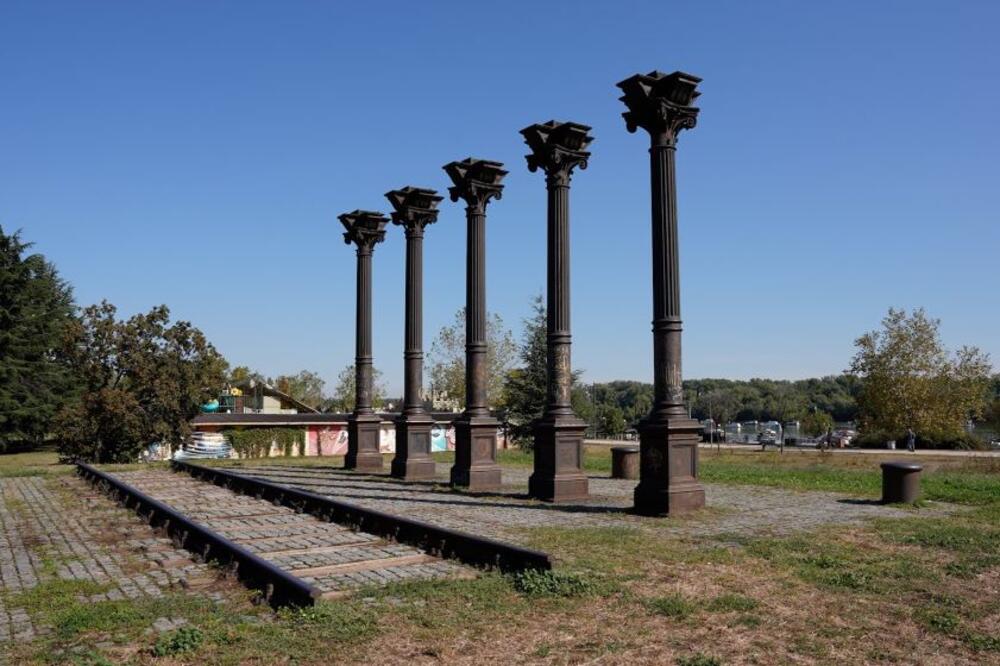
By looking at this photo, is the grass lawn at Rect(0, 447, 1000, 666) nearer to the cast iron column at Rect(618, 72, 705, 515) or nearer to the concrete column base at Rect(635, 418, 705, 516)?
the concrete column base at Rect(635, 418, 705, 516)

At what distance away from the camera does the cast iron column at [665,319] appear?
1317 cm

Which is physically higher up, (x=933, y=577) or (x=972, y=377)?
(x=972, y=377)

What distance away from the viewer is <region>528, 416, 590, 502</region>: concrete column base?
1542 centimetres

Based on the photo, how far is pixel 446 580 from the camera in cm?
782

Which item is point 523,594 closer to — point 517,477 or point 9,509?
point 9,509

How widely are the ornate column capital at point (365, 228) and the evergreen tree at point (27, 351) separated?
32.3 metres

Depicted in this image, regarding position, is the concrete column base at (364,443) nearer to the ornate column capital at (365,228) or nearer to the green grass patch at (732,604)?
the ornate column capital at (365,228)

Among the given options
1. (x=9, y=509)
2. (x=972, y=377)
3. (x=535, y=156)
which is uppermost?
(x=535, y=156)

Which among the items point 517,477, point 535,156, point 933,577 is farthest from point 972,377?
point 933,577

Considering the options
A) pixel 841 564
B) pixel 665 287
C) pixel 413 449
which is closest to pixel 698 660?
pixel 841 564

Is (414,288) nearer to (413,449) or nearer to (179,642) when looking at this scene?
(413,449)

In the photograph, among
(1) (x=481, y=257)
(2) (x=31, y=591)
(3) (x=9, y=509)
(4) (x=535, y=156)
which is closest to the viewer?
(2) (x=31, y=591)

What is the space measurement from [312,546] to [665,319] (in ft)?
22.8

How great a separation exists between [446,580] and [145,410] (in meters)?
27.8
